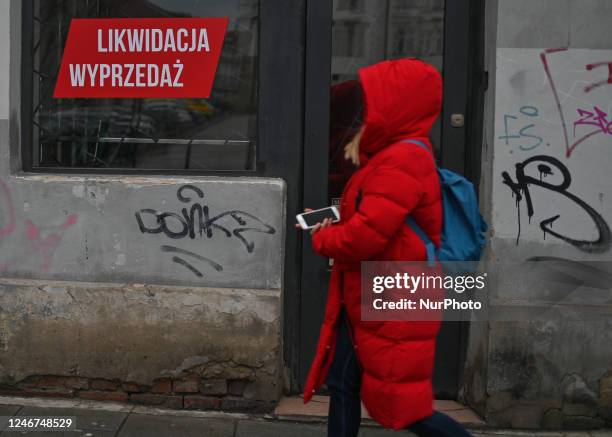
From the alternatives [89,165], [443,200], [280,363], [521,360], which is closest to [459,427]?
[443,200]

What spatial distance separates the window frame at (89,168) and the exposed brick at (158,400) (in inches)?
48.6

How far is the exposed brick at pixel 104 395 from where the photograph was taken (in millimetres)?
4730

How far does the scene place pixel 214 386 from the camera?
4676 millimetres

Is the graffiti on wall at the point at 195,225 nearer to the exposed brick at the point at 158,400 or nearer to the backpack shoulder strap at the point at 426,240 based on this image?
the exposed brick at the point at 158,400

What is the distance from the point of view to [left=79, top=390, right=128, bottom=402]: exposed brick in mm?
4730

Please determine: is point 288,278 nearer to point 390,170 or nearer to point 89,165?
point 89,165

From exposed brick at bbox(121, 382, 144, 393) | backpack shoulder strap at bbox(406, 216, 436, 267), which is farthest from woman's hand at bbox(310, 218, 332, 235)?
exposed brick at bbox(121, 382, 144, 393)

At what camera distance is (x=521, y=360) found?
4.51m

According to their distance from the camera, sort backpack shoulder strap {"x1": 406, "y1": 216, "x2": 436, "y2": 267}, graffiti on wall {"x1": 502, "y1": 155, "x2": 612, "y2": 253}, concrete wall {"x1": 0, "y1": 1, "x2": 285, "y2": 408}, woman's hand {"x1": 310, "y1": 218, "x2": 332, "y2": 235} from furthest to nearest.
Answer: concrete wall {"x1": 0, "y1": 1, "x2": 285, "y2": 408}
graffiti on wall {"x1": 502, "y1": 155, "x2": 612, "y2": 253}
woman's hand {"x1": 310, "y1": 218, "x2": 332, "y2": 235}
backpack shoulder strap {"x1": 406, "y1": 216, "x2": 436, "y2": 267}

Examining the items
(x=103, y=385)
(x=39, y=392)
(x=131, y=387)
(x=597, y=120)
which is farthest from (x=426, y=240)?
(x=39, y=392)

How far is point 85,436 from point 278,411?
3.43ft

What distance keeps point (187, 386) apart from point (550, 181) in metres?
2.25

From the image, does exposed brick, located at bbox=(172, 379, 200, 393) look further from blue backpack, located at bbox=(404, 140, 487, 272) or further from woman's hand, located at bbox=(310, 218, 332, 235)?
blue backpack, located at bbox=(404, 140, 487, 272)

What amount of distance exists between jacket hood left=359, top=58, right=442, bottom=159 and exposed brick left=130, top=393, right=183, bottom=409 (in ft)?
7.16
